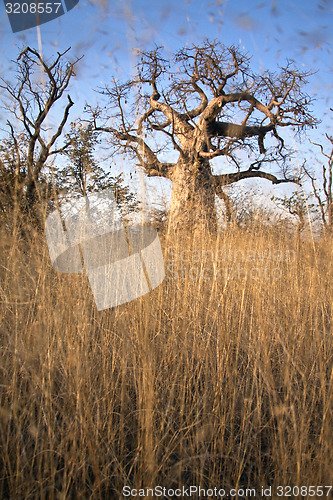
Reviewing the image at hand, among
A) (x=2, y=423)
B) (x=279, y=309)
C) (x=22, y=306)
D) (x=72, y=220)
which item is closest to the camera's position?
(x=2, y=423)

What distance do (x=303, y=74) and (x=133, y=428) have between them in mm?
9500

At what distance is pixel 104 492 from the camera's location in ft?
3.05

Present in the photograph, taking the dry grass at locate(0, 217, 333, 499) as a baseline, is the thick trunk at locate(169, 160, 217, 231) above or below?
above

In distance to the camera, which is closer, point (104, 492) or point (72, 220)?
point (104, 492)

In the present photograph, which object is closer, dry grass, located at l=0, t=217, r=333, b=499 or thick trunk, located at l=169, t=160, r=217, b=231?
dry grass, located at l=0, t=217, r=333, b=499

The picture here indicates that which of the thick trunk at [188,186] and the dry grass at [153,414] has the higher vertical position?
the thick trunk at [188,186]

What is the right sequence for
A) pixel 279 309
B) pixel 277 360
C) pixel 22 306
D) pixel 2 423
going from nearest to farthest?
pixel 2 423 < pixel 277 360 < pixel 22 306 < pixel 279 309

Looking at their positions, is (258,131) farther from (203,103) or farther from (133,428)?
(133,428)

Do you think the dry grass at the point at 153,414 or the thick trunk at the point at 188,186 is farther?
the thick trunk at the point at 188,186

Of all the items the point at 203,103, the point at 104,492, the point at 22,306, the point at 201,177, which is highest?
the point at 203,103

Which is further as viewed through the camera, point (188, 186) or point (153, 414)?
point (188, 186)

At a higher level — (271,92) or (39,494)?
(271,92)

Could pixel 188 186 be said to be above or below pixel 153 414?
above

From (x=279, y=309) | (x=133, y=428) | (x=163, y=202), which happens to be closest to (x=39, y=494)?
(x=133, y=428)
